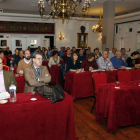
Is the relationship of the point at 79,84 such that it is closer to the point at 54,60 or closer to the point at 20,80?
the point at 20,80

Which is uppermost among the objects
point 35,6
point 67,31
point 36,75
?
point 35,6

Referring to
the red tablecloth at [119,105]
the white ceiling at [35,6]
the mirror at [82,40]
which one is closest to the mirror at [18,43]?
the white ceiling at [35,6]

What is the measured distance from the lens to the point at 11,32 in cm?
1516

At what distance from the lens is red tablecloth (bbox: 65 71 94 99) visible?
197 inches

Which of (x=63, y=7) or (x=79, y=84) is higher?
(x=63, y=7)

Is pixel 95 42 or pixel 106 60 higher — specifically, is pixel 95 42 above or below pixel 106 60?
above

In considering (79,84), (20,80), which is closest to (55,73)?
(79,84)

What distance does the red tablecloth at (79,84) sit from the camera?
16.5ft

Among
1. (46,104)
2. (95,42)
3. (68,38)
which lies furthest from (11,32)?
(46,104)

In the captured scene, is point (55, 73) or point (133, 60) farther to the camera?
point (55, 73)

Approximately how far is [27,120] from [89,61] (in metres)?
3.84

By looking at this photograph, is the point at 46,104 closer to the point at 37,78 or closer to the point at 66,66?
the point at 37,78

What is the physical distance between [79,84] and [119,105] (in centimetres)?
197

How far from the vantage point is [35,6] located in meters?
12.9
